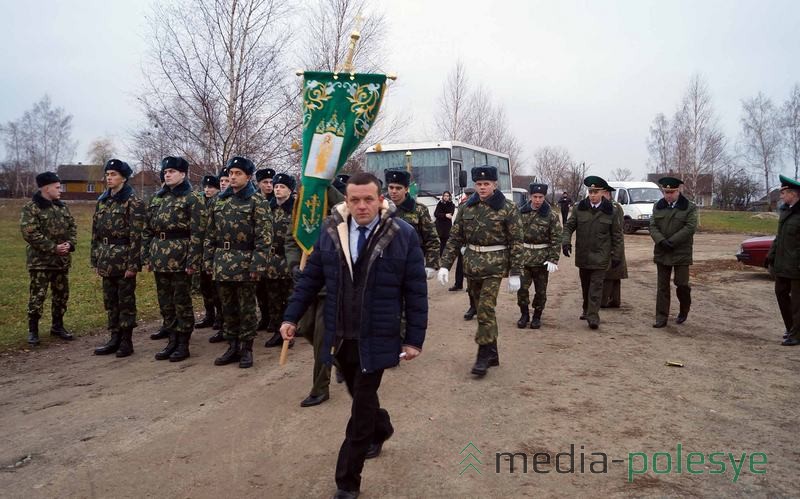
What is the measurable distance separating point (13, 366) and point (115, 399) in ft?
7.49

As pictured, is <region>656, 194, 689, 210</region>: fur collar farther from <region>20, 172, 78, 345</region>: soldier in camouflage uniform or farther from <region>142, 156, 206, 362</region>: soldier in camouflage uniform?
<region>20, 172, 78, 345</region>: soldier in camouflage uniform

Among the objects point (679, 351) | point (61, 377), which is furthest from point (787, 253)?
point (61, 377)

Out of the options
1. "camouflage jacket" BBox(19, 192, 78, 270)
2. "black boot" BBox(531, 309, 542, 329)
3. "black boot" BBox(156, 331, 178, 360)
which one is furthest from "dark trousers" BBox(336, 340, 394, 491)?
"camouflage jacket" BBox(19, 192, 78, 270)

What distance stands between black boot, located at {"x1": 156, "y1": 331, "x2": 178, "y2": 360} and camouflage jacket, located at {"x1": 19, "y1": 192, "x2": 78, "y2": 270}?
2.09 metres

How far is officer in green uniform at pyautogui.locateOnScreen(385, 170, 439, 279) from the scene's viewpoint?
6348mm

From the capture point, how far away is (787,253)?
24.7ft

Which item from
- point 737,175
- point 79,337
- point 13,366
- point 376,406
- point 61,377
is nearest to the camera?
point 376,406

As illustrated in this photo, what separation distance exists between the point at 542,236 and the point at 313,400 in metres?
4.89

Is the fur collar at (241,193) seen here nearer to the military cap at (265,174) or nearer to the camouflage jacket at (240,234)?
the camouflage jacket at (240,234)

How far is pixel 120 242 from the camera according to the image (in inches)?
272

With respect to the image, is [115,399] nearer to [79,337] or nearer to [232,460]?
[232,460]

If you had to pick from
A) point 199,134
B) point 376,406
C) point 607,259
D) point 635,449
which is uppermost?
point 199,134

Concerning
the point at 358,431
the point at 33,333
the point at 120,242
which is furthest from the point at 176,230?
the point at 358,431

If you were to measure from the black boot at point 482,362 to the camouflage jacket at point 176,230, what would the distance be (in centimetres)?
336
